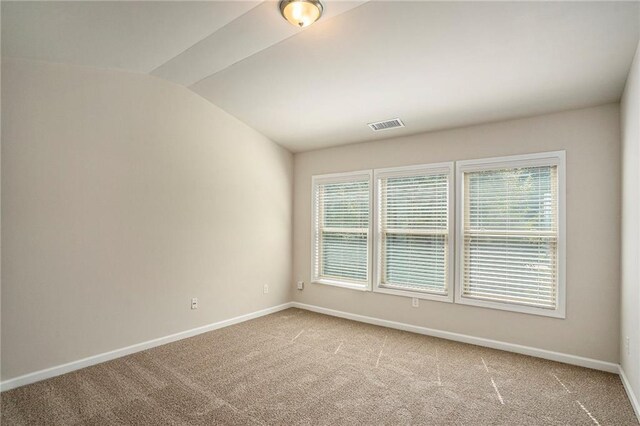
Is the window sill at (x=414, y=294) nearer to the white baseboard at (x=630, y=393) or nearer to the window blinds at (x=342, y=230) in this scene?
the window blinds at (x=342, y=230)

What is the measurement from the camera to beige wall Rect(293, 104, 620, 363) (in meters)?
3.05

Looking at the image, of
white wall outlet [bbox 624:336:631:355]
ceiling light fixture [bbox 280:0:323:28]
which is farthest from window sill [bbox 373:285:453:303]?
ceiling light fixture [bbox 280:0:323:28]

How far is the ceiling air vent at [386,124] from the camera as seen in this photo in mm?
3948

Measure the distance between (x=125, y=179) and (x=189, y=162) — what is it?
75cm

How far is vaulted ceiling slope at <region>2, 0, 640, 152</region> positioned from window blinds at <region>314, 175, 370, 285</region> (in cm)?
132

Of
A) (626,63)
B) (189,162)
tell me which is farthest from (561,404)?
(189,162)

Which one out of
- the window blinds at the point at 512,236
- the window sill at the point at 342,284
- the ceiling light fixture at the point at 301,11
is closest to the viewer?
the ceiling light fixture at the point at 301,11

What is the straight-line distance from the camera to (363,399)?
2.54 m

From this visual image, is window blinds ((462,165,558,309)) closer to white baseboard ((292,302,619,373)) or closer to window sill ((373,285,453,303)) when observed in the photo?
window sill ((373,285,453,303))

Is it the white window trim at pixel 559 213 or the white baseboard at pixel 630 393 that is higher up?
the white window trim at pixel 559 213

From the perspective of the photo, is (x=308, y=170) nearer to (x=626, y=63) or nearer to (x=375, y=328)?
(x=375, y=328)

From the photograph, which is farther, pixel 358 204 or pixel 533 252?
pixel 358 204

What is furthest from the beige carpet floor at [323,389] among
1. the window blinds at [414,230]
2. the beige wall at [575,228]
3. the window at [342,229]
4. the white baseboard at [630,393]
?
the window at [342,229]

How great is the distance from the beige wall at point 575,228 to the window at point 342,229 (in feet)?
2.87
